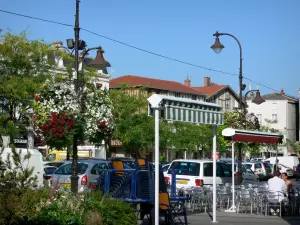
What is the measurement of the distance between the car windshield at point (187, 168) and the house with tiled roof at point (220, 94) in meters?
72.7

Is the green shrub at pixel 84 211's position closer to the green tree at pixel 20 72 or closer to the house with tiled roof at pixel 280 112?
the green tree at pixel 20 72

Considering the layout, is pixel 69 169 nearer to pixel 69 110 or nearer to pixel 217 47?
pixel 69 110

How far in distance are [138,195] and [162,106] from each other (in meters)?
2.88

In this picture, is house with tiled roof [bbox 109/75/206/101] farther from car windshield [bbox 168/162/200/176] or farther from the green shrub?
the green shrub

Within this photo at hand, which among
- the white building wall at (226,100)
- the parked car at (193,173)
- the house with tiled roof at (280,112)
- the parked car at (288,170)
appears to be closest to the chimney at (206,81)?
the white building wall at (226,100)

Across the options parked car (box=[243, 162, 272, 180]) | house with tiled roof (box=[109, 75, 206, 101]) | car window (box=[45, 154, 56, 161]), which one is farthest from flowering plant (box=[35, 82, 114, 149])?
house with tiled roof (box=[109, 75, 206, 101])

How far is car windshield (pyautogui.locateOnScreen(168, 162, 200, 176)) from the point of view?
24625 mm

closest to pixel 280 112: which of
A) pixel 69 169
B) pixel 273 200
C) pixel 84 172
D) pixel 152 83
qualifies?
pixel 152 83

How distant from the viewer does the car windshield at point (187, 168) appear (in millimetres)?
24625

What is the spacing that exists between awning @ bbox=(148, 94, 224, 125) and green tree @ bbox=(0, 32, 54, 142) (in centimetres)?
1533

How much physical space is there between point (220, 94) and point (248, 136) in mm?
82070

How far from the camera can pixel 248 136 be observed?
21688mm

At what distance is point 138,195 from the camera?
1559cm

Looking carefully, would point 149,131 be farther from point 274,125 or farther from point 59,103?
point 274,125
